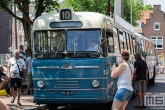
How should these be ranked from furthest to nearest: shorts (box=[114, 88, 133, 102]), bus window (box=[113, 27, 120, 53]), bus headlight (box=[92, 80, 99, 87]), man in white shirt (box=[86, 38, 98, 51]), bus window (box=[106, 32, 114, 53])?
bus window (box=[113, 27, 120, 53])
bus window (box=[106, 32, 114, 53])
bus headlight (box=[92, 80, 99, 87])
man in white shirt (box=[86, 38, 98, 51])
shorts (box=[114, 88, 133, 102])

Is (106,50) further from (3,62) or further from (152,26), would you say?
(152,26)

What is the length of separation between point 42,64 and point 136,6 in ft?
179

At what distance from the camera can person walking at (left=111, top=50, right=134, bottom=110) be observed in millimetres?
8734

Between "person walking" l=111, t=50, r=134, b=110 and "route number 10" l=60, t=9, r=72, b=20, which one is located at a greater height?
"route number 10" l=60, t=9, r=72, b=20

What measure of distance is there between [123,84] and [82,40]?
3274mm

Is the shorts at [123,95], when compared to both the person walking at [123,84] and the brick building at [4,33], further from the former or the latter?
the brick building at [4,33]

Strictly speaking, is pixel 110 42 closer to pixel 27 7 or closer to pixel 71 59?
pixel 71 59

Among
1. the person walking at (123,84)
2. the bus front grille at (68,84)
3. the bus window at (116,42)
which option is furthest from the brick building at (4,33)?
the person walking at (123,84)

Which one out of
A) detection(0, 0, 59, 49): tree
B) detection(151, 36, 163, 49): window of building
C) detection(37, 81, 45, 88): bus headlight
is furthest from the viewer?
detection(151, 36, 163, 49): window of building

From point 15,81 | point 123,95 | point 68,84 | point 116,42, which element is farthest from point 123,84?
point 15,81

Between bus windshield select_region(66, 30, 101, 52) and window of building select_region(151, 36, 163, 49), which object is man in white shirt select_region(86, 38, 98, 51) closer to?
bus windshield select_region(66, 30, 101, 52)

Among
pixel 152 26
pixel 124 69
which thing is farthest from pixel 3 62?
pixel 152 26

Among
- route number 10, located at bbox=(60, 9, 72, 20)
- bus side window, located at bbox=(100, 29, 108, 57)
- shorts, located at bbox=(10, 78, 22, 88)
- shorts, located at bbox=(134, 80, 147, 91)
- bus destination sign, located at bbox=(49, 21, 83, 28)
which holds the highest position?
route number 10, located at bbox=(60, 9, 72, 20)

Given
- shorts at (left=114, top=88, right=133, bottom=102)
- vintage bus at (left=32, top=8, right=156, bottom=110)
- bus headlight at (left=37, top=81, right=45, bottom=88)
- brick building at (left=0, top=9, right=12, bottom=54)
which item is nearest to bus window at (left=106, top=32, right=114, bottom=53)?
vintage bus at (left=32, top=8, right=156, bottom=110)
